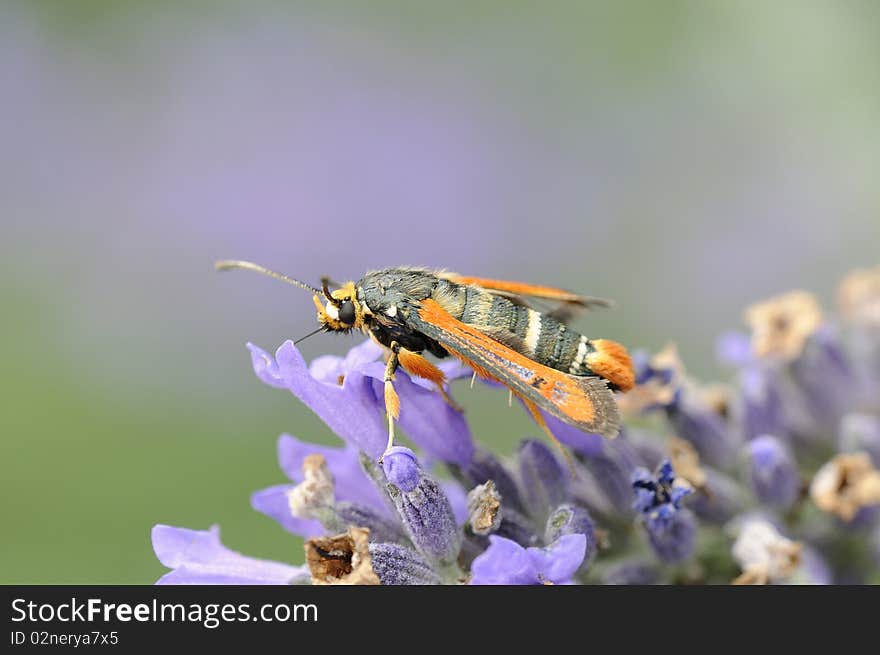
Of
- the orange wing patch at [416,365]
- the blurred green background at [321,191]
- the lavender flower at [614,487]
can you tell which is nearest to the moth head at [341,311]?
the lavender flower at [614,487]

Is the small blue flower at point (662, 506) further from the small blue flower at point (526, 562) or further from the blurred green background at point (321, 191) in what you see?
the blurred green background at point (321, 191)

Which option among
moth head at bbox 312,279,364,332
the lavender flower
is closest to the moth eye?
moth head at bbox 312,279,364,332

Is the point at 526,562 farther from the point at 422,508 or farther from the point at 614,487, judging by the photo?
the point at 614,487

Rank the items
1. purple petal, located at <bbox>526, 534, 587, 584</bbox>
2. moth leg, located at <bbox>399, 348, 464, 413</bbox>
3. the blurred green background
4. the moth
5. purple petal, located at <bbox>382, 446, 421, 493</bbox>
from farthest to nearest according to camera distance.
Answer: the blurred green background → moth leg, located at <bbox>399, 348, 464, 413</bbox> → the moth → purple petal, located at <bbox>382, 446, 421, 493</bbox> → purple petal, located at <bbox>526, 534, 587, 584</bbox>

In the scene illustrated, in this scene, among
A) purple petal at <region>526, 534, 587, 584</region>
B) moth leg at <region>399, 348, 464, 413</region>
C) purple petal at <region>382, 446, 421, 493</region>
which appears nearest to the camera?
purple petal at <region>526, 534, 587, 584</region>

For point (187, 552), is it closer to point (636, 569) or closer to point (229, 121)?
point (636, 569)

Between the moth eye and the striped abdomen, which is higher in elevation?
the moth eye

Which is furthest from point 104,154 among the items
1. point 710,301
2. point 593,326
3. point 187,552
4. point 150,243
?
point 187,552

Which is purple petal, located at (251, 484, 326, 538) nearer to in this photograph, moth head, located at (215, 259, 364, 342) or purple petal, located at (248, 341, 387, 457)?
purple petal, located at (248, 341, 387, 457)
